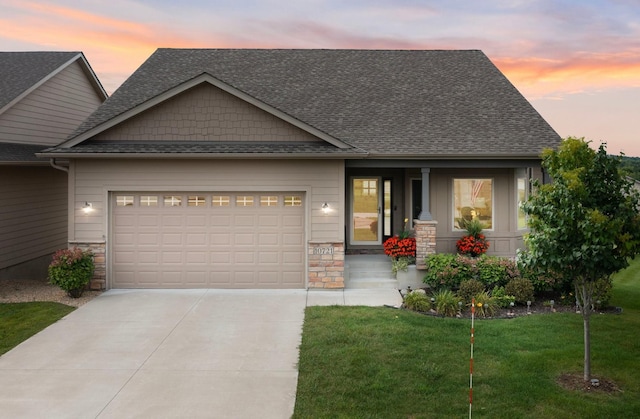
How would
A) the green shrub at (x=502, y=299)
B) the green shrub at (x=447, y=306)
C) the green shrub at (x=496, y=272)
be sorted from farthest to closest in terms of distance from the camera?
the green shrub at (x=496, y=272) → the green shrub at (x=502, y=299) → the green shrub at (x=447, y=306)

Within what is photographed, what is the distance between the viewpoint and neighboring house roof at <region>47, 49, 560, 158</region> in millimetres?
13711

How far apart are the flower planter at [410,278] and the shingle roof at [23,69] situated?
12359mm

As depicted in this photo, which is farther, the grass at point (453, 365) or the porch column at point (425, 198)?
the porch column at point (425, 198)

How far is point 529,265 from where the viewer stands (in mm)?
7637

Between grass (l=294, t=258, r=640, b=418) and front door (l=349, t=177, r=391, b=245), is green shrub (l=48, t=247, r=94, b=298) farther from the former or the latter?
front door (l=349, t=177, r=391, b=245)

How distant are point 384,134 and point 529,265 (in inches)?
299

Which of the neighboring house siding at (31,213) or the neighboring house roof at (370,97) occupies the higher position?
the neighboring house roof at (370,97)

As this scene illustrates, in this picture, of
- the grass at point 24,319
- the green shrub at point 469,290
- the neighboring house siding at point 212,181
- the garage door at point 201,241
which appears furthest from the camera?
the garage door at point 201,241

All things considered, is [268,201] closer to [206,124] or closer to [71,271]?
[206,124]

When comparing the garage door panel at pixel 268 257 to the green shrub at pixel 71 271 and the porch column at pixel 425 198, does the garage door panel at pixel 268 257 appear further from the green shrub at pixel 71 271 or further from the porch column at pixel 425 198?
the green shrub at pixel 71 271

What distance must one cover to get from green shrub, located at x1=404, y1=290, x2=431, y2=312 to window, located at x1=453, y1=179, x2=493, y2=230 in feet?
13.3

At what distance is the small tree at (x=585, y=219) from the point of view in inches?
274

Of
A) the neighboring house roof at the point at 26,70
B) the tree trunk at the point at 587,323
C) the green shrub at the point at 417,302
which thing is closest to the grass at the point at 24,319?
the neighboring house roof at the point at 26,70

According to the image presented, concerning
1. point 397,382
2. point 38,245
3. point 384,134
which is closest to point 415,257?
point 384,134
